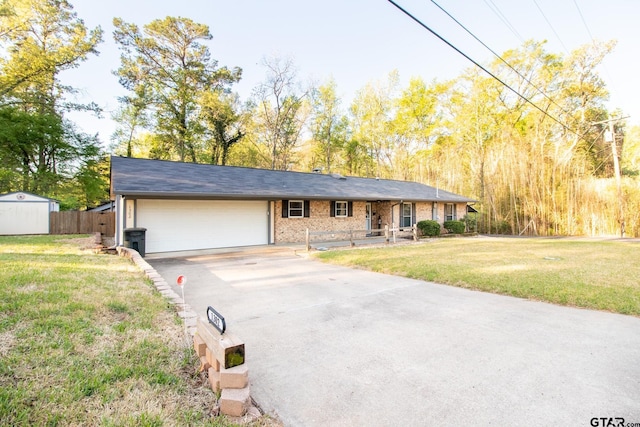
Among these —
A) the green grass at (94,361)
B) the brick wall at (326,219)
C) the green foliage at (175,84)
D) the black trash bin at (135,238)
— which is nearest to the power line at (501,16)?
the green grass at (94,361)

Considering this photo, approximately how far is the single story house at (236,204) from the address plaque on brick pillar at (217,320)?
25.9 feet

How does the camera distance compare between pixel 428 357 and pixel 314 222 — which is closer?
pixel 428 357

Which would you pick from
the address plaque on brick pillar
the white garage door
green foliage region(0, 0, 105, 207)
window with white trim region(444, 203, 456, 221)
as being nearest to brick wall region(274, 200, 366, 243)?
the white garage door

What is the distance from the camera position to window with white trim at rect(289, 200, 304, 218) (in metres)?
13.4

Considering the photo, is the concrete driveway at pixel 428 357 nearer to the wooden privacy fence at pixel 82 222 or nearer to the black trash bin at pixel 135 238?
the black trash bin at pixel 135 238

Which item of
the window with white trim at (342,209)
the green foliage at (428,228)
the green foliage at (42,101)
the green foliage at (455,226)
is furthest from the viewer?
the green foliage at (455,226)

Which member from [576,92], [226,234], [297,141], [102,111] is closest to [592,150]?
[576,92]

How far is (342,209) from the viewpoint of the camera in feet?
49.5

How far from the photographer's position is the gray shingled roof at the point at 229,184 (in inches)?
380

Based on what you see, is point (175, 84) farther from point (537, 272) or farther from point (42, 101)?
point (537, 272)

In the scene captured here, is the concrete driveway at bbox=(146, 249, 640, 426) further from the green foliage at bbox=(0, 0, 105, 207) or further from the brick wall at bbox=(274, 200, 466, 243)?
A: the green foliage at bbox=(0, 0, 105, 207)

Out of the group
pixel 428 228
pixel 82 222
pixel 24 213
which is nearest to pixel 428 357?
pixel 428 228

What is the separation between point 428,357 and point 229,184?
10.4 meters

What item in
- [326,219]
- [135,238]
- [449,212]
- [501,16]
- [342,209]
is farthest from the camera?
[449,212]
